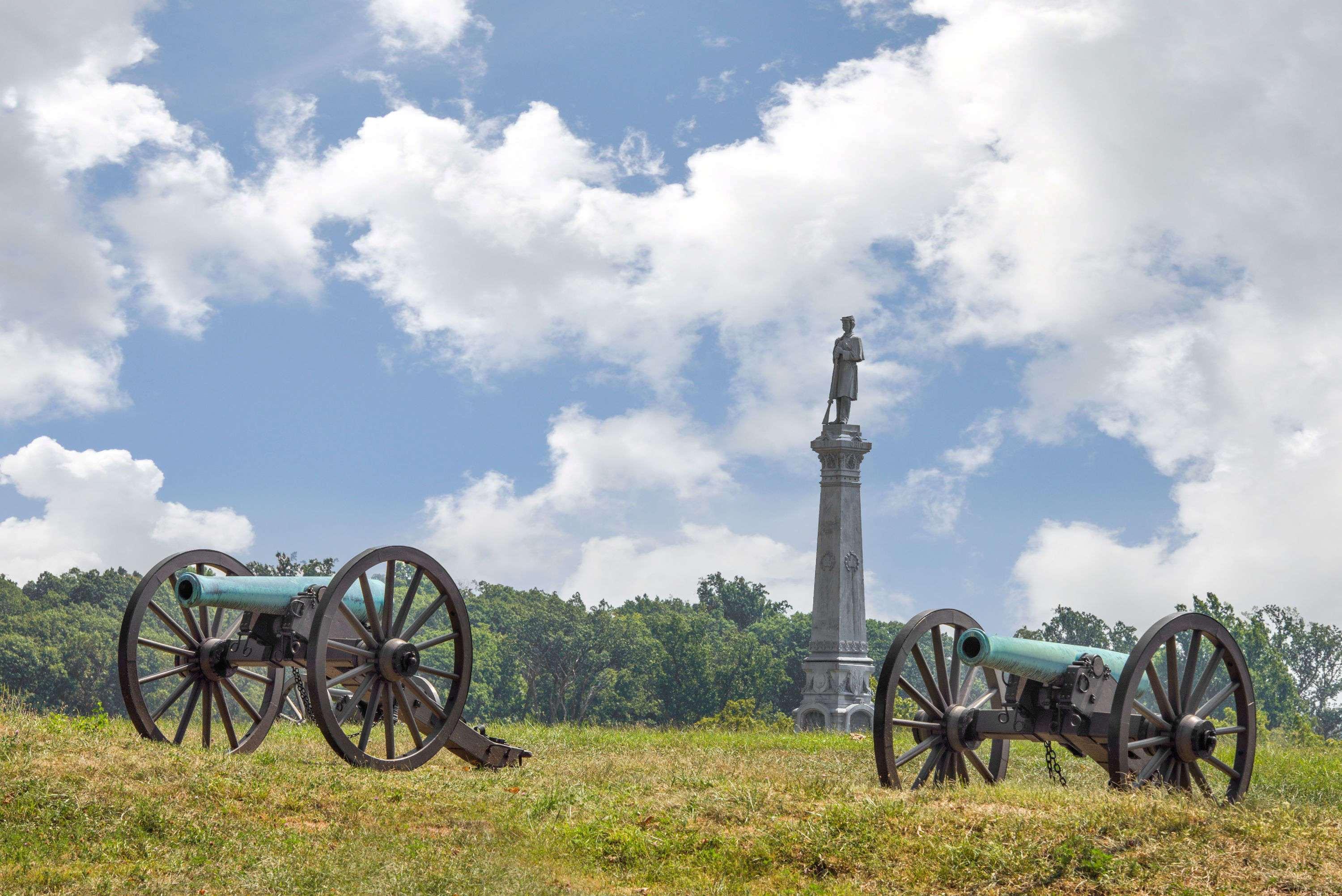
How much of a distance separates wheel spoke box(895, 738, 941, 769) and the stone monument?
44.5ft

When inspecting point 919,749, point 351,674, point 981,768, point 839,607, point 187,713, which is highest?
point 839,607

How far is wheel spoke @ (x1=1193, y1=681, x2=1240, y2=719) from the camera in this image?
474 inches

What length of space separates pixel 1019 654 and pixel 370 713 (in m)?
6.17

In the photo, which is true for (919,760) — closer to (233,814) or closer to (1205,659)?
(233,814)

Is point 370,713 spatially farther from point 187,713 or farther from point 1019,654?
point 1019,654

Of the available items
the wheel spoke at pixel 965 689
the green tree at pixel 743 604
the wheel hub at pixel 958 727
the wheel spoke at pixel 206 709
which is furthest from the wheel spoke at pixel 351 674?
the green tree at pixel 743 604

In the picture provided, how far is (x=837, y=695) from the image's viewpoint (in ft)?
85.1

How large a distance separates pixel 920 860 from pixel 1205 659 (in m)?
62.6

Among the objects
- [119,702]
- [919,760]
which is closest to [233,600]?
[919,760]

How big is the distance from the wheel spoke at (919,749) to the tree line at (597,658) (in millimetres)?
43857

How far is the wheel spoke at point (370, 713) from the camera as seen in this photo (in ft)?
39.5

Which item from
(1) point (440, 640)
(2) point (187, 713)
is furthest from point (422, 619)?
(2) point (187, 713)

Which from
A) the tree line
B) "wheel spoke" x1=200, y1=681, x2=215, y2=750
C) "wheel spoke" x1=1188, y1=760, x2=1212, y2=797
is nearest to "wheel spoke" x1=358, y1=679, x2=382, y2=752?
"wheel spoke" x1=200, y1=681, x2=215, y2=750

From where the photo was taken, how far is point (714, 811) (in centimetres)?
1039
